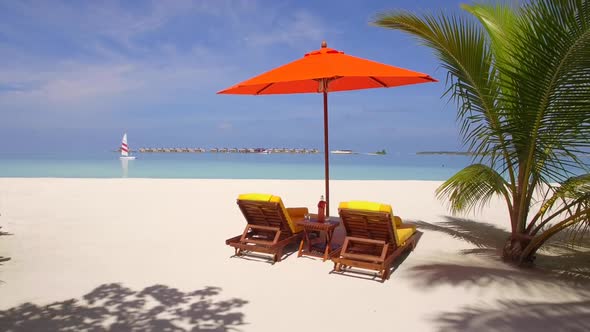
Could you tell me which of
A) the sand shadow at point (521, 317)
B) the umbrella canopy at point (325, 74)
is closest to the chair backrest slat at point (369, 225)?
the sand shadow at point (521, 317)

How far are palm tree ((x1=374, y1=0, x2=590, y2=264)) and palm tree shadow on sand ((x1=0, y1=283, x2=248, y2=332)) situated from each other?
2.87m

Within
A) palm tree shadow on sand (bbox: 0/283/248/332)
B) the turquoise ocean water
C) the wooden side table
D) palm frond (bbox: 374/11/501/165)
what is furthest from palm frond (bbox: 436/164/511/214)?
the turquoise ocean water

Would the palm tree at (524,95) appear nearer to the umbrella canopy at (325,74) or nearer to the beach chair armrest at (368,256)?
the umbrella canopy at (325,74)

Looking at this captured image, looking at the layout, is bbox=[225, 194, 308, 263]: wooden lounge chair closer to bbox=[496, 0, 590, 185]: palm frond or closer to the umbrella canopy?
the umbrella canopy

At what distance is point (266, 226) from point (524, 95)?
10.1 feet

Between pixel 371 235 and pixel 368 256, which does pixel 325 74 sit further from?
pixel 368 256

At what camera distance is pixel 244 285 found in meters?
3.75

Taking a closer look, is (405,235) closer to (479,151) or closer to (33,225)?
(479,151)

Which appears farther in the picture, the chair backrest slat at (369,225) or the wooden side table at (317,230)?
the wooden side table at (317,230)

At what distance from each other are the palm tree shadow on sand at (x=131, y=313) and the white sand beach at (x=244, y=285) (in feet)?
0.05

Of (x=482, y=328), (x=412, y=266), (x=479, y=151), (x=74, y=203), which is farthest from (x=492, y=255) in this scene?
(x=74, y=203)

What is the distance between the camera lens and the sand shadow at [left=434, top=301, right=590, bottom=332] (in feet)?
9.37

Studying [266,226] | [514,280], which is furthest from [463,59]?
[266,226]

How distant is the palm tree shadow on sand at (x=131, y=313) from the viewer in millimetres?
2857
